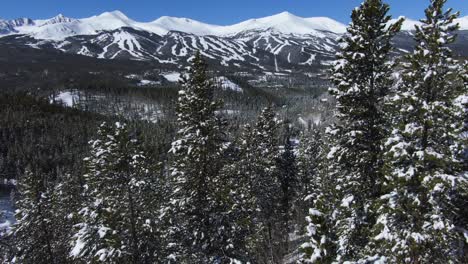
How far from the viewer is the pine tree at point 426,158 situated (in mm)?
11664

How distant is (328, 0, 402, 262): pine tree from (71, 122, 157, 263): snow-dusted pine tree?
8.84 meters

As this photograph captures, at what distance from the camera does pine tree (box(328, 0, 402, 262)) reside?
14.3 metres

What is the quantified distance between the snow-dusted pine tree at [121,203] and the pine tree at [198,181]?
1.31 meters

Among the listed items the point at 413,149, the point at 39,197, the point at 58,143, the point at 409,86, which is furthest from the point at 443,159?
the point at 58,143

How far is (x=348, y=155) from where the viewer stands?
14.6 meters

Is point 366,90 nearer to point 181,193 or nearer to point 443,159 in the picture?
point 443,159

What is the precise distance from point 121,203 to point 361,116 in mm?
11535

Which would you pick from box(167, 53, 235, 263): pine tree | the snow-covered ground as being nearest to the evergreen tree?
box(167, 53, 235, 263): pine tree

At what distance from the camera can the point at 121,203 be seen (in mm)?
16938

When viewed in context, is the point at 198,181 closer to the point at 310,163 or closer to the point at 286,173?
the point at 286,173

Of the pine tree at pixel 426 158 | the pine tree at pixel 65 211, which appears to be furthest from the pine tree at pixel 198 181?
the pine tree at pixel 65 211

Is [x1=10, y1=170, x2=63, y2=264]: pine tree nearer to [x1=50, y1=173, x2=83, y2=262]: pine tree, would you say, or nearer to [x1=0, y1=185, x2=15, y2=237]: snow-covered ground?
[x1=50, y1=173, x2=83, y2=262]: pine tree

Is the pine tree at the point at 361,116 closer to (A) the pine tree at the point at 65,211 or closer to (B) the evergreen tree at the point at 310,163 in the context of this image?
(A) the pine tree at the point at 65,211

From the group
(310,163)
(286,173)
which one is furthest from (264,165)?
(310,163)
